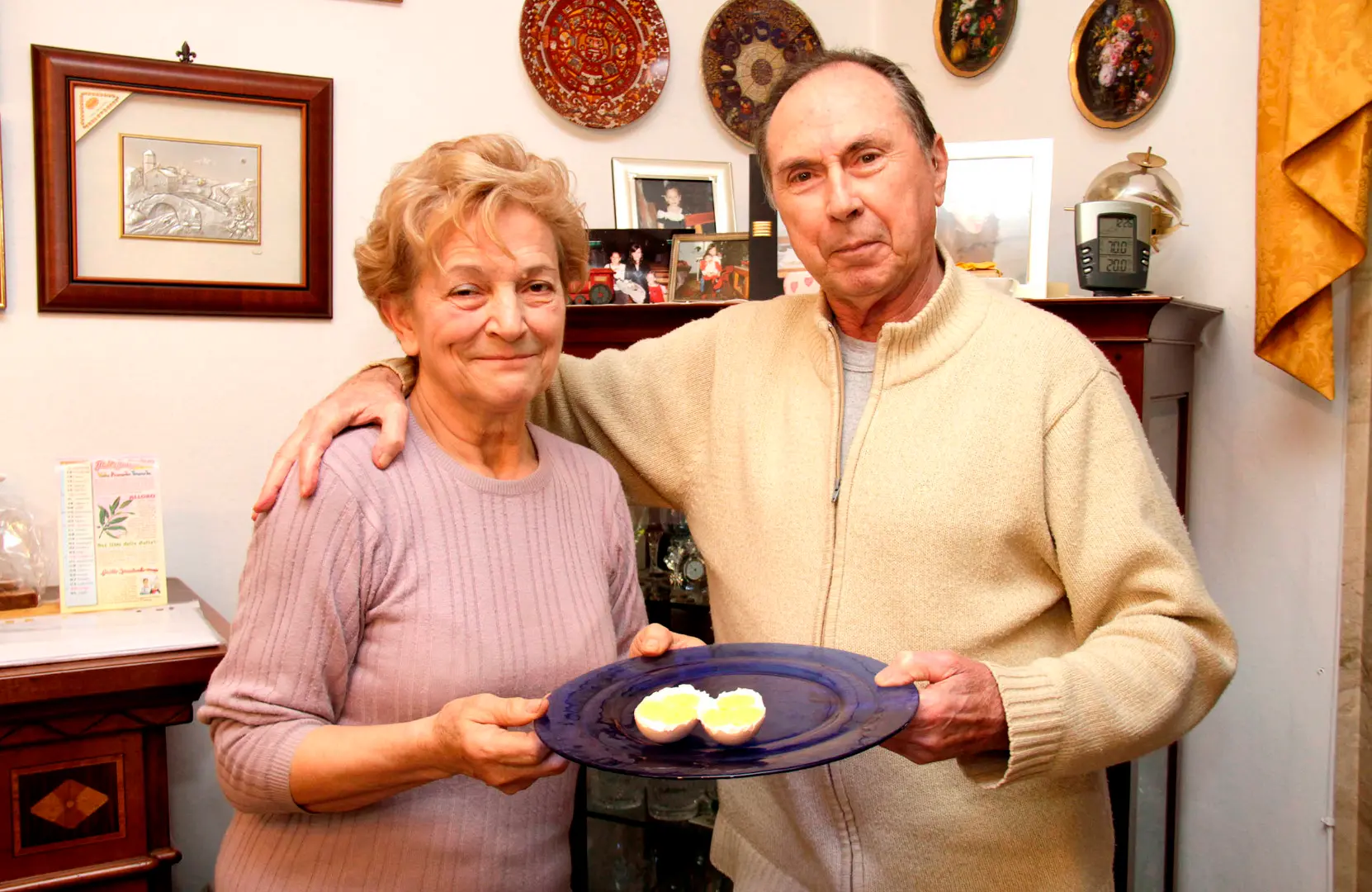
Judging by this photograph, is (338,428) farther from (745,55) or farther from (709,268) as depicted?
(745,55)

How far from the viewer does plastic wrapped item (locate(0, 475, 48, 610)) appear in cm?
202

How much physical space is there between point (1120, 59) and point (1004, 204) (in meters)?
0.62

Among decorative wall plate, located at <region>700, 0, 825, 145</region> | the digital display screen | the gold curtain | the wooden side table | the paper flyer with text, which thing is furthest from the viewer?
decorative wall plate, located at <region>700, 0, 825, 145</region>

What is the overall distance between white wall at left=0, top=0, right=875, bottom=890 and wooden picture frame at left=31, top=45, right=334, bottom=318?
44 mm

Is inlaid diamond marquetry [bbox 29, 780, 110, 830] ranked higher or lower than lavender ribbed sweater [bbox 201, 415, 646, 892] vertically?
lower

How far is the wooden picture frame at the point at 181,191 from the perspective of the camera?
223 cm

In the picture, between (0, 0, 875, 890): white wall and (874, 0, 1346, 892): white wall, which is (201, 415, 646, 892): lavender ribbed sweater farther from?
(874, 0, 1346, 892): white wall

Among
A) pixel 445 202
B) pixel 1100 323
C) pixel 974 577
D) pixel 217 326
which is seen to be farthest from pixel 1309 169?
pixel 217 326

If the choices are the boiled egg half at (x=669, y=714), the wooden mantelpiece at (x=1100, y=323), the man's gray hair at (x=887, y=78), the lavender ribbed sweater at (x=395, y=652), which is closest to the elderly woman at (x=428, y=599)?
the lavender ribbed sweater at (x=395, y=652)

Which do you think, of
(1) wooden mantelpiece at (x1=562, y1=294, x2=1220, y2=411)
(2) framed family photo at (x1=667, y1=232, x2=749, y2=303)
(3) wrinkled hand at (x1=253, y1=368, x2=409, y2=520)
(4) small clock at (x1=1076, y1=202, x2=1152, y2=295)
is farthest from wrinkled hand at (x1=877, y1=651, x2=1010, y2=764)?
(2) framed family photo at (x1=667, y1=232, x2=749, y2=303)

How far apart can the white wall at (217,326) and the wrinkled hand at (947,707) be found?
1.82 m

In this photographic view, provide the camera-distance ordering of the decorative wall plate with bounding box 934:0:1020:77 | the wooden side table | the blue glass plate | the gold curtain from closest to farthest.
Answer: the blue glass plate
the wooden side table
the gold curtain
the decorative wall plate with bounding box 934:0:1020:77

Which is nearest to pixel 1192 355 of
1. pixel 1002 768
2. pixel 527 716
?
pixel 1002 768

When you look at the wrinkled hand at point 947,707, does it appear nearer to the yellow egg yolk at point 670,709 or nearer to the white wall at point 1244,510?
the yellow egg yolk at point 670,709
